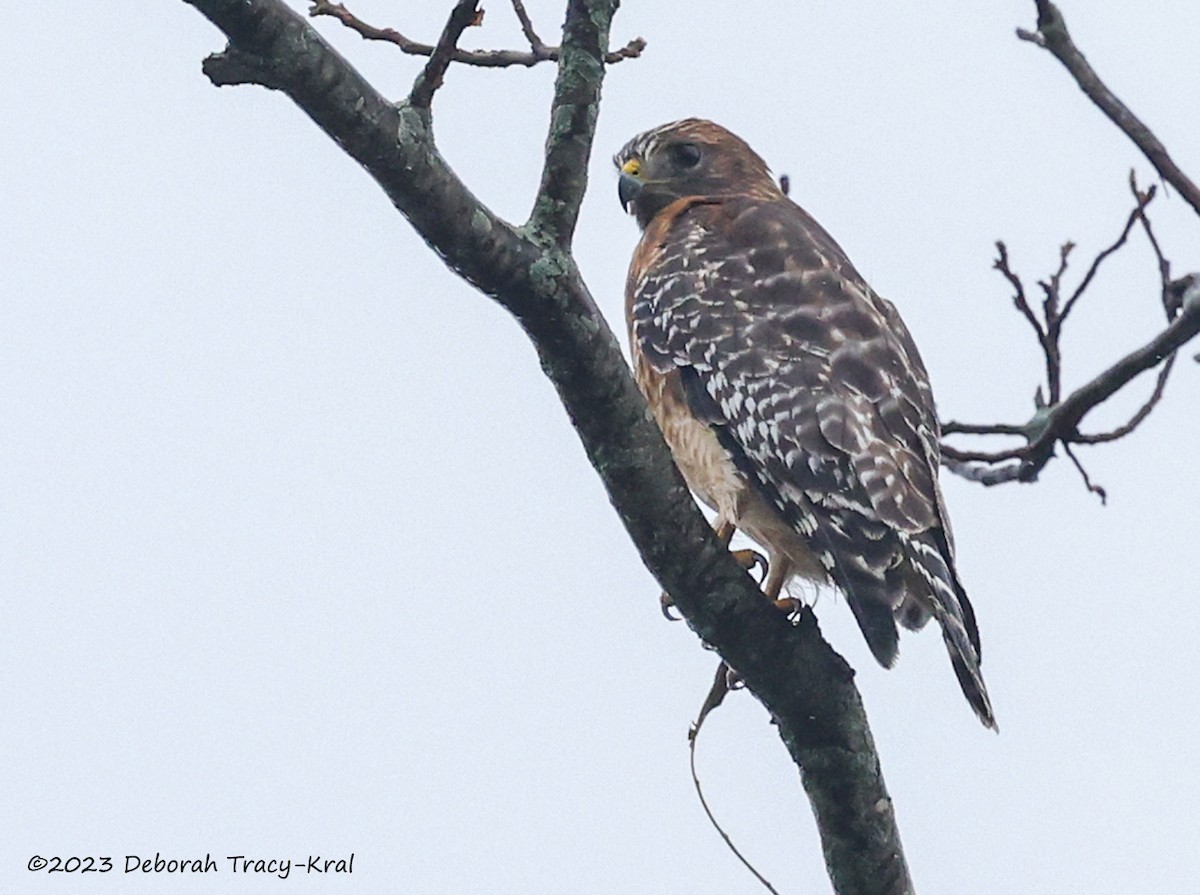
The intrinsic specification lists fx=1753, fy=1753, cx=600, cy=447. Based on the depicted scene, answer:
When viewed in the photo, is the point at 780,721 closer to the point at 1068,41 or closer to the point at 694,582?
the point at 694,582

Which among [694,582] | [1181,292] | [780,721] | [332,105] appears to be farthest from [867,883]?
[332,105]

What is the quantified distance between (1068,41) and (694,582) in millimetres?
1604

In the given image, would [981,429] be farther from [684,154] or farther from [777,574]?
[684,154]

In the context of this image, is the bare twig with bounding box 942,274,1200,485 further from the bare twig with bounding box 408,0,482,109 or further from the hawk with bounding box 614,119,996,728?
the bare twig with bounding box 408,0,482,109

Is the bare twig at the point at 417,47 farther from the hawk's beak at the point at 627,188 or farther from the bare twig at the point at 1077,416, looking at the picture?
the hawk's beak at the point at 627,188

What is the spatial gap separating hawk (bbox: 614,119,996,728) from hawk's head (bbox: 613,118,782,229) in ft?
2.07

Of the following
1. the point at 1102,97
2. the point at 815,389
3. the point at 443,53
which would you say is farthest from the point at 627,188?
the point at 1102,97

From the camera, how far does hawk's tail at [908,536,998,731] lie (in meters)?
4.81

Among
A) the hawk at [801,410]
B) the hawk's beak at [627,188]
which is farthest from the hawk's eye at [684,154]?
the hawk at [801,410]

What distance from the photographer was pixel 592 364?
4023 mm

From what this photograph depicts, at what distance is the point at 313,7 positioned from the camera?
15.0ft

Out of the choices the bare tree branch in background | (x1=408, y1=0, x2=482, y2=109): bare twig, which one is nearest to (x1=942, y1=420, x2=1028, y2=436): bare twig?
the bare tree branch in background

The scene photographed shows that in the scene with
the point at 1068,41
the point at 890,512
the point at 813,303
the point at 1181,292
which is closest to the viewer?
the point at 1068,41

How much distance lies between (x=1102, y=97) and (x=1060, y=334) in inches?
50.5
